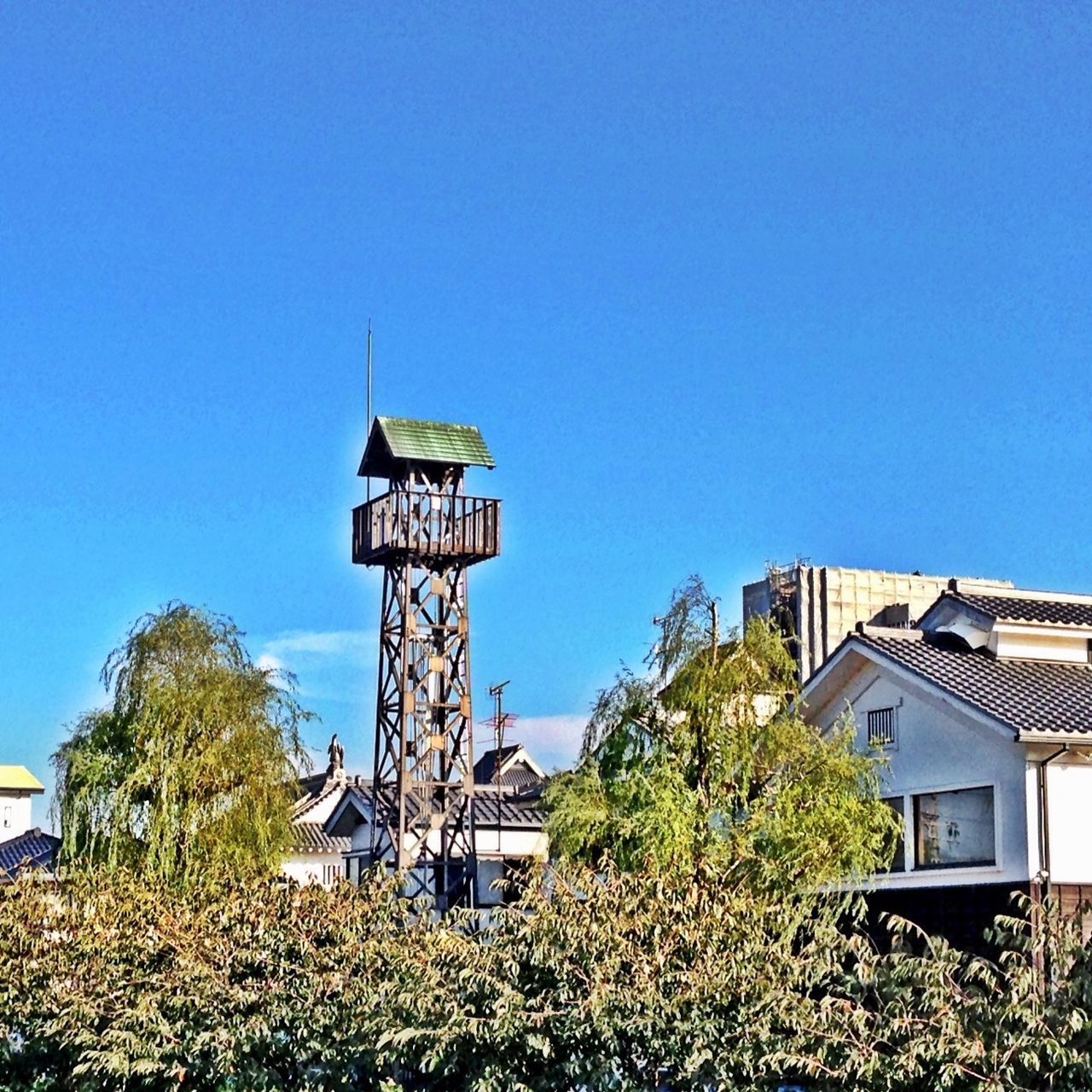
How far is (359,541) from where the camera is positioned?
4159 cm

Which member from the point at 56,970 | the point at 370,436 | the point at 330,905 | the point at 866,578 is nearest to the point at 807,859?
the point at 330,905

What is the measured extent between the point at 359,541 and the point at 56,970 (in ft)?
73.2

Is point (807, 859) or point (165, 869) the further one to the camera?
point (165, 869)

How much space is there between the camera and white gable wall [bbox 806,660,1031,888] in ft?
87.4

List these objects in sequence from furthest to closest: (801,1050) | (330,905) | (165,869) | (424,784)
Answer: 1. (424,784)
2. (165,869)
3. (330,905)
4. (801,1050)

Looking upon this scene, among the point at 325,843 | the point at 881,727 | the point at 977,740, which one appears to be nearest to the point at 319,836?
the point at 325,843

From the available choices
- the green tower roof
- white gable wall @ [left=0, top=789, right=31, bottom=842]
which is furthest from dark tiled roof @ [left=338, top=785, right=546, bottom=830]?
white gable wall @ [left=0, top=789, right=31, bottom=842]

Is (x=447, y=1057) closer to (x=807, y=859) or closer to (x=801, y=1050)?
(x=801, y=1050)

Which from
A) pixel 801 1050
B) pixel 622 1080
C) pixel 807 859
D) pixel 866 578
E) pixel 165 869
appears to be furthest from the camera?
pixel 866 578

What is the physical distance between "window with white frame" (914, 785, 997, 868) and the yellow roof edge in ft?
202

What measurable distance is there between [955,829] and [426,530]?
16452mm

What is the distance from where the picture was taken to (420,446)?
1640 inches

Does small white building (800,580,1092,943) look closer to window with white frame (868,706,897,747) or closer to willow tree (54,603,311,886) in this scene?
window with white frame (868,706,897,747)

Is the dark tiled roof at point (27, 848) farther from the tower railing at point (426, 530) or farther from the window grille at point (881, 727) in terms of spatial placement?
the window grille at point (881, 727)
